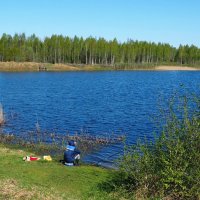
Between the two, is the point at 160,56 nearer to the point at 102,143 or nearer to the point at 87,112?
the point at 87,112

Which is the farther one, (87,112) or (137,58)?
(137,58)

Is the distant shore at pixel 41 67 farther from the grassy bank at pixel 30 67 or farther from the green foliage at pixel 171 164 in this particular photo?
the green foliage at pixel 171 164

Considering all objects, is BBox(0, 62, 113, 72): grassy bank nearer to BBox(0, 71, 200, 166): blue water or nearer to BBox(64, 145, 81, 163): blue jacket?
BBox(0, 71, 200, 166): blue water

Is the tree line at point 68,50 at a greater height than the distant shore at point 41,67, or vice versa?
the tree line at point 68,50

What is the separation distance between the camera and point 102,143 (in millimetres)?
29172

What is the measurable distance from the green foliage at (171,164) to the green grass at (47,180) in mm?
1413

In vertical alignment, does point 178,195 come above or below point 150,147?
below

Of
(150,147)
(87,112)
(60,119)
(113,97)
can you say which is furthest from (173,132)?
(113,97)

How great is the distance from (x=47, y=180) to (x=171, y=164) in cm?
581

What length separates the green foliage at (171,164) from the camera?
13.8 metres

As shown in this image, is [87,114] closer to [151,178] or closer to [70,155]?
[70,155]

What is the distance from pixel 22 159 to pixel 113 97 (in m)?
41.3

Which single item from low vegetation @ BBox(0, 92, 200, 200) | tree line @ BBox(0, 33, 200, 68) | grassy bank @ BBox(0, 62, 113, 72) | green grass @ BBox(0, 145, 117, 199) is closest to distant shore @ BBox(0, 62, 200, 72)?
grassy bank @ BBox(0, 62, 113, 72)

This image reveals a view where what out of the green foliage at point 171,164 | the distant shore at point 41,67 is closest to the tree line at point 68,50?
the distant shore at point 41,67
